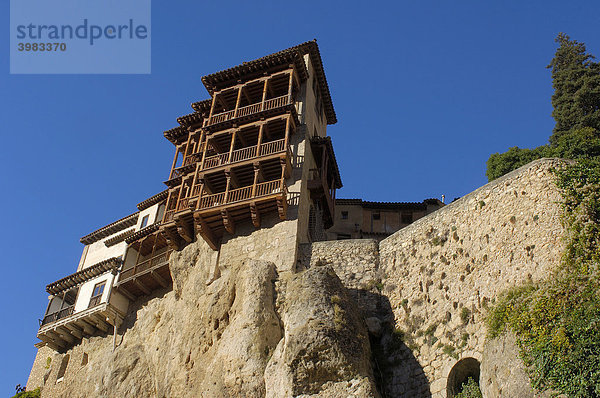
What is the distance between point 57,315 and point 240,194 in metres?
16.7

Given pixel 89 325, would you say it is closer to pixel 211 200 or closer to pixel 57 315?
pixel 57 315

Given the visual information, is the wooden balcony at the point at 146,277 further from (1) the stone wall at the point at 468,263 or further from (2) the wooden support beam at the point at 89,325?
(1) the stone wall at the point at 468,263

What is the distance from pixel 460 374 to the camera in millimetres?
21234

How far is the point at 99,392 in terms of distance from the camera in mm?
30906

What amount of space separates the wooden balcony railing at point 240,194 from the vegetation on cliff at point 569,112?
13.9 meters

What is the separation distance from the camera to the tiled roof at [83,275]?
3697cm

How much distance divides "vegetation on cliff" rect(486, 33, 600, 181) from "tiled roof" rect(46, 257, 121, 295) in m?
23.3

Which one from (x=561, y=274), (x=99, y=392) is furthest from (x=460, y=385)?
(x=99, y=392)

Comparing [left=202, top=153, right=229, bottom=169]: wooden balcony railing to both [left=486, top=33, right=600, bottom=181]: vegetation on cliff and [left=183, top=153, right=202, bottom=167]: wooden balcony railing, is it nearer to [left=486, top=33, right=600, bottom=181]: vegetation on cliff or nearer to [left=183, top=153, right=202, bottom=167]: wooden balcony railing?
[left=183, top=153, right=202, bottom=167]: wooden balcony railing

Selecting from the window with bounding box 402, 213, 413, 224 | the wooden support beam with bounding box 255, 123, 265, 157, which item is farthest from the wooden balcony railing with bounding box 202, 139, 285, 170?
the window with bounding box 402, 213, 413, 224

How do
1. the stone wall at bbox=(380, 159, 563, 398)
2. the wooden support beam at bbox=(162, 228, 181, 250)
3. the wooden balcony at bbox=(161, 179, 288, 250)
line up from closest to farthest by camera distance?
the stone wall at bbox=(380, 159, 563, 398) < the wooden balcony at bbox=(161, 179, 288, 250) < the wooden support beam at bbox=(162, 228, 181, 250)

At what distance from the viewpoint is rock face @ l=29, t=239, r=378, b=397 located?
20.8 meters

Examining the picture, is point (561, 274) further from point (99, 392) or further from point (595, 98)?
point (99, 392)

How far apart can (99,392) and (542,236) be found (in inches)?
897
